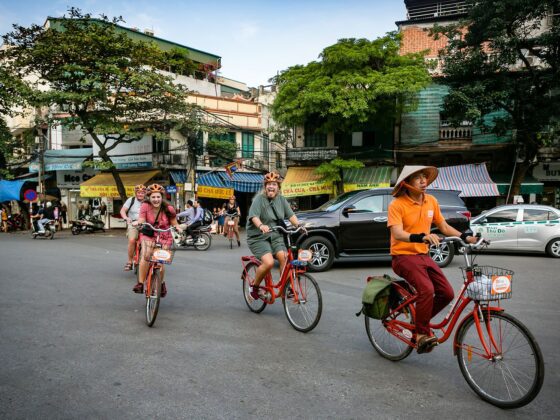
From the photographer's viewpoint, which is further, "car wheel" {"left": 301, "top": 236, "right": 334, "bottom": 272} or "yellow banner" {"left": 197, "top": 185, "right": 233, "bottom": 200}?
"yellow banner" {"left": 197, "top": 185, "right": 233, "bottom": 200}

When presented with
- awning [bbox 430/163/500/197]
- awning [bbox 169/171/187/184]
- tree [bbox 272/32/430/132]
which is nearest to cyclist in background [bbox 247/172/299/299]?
tree [bbox 272/32/430/132]

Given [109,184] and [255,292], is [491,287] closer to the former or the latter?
[255,292]

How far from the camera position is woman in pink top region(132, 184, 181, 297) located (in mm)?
6047

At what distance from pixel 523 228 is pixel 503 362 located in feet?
37.1

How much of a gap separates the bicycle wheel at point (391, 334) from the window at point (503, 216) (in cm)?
1063

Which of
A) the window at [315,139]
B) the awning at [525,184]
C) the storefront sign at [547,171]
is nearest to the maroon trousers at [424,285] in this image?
the awning at [525,184]

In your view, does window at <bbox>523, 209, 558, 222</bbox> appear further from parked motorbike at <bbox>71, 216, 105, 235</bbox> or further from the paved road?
parked motorbike at <bbox>71, 216, 105, 235</bbox>

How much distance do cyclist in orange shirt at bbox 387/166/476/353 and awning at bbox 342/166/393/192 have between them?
21598 millimetres

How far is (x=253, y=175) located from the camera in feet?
103

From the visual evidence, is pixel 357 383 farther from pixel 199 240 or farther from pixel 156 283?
pixel 199 240

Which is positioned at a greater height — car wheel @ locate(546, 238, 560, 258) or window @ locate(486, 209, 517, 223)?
window @ locate(486, 209, 517, 223)

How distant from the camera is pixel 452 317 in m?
3.59

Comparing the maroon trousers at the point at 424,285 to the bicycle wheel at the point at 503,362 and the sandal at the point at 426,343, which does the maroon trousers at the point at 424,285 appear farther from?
the bicycle wheel at the point at 503,362

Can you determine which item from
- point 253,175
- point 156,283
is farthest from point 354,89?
point 156,283
